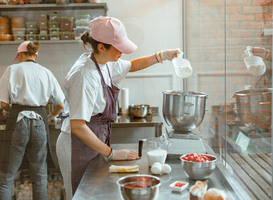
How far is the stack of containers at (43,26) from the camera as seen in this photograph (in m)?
1.39

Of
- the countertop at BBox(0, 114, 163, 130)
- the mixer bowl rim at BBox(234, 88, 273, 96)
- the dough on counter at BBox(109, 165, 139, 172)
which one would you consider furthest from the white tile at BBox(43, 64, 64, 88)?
the mixer bowl rim at BBox(234, 88, 273, 96)

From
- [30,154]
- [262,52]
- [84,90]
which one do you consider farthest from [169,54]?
[30,154]

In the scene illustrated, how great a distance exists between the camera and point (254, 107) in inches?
35.5

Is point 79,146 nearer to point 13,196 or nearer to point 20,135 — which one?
point 20,135

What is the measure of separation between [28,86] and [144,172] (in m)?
0.65

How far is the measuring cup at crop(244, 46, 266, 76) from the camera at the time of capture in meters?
0.85

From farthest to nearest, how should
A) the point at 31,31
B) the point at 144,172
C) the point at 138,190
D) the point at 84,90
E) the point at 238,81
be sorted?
1. the point at 31,31
2. the point at 84,90
3. the point at 144,172
4. the point at 238,81
5. the point at 138,190

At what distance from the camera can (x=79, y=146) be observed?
1.41m

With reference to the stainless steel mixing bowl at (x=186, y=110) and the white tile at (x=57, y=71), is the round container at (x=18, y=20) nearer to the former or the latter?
the white tile at (x=57, y=71)

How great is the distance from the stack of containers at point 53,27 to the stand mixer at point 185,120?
0.64 metres

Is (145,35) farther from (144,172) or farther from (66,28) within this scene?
(144,172)

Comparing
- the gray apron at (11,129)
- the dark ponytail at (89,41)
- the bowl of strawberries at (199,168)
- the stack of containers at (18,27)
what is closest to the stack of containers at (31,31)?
the stack of containers at (18,27)

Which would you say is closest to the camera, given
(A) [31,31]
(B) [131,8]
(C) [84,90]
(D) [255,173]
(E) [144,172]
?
(D) [255,173]

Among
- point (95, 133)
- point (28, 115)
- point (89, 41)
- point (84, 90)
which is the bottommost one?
point (95, 133)
